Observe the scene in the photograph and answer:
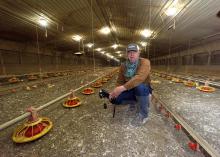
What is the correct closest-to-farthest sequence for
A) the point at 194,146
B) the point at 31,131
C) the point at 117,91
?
the point at 194,146
the point at 31,131
the point at 117,91

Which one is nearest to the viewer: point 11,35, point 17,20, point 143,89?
point 143,89

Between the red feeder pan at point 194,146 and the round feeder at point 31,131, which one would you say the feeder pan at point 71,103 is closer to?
the round feeder at point 31,131

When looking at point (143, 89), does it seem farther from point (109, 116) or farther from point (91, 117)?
point (91, 117)

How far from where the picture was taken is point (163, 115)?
5.96 ft

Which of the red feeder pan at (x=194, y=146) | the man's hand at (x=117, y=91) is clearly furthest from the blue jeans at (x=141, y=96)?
the red feeder pan at (x=194, y=146)

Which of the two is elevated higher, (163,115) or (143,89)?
(143,89)

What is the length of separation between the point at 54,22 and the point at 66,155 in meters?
5.70

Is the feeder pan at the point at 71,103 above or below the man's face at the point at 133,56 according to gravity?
below

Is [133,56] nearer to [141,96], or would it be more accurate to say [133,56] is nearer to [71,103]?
[141,96]

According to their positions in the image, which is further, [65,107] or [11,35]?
[11,35]

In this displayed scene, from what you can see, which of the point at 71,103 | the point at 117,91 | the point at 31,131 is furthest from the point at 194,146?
the point at 71,103

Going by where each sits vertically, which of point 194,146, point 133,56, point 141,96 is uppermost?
point 133,56

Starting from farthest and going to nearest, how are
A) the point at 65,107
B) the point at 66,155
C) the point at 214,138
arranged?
the point at 65,107 < the point at 214,138 < the point at 66,155

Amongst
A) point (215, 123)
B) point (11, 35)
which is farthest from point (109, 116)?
point (11, 35)
